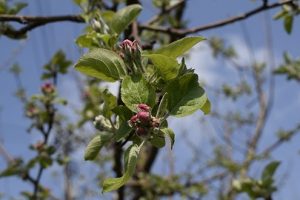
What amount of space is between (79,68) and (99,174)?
556 cm

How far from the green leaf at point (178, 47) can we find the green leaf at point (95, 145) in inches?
9.4

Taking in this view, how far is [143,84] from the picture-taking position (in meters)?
0.78

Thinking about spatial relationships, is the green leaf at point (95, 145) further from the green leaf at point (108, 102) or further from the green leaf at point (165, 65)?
the green leaf at point (165, 65)

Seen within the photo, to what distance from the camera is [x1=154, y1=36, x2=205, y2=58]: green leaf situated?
0.78 meters

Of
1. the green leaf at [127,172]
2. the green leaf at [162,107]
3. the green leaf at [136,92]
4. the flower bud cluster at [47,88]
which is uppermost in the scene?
the flower bud cluster at [47,88]

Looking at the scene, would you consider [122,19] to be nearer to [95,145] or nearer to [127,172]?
[95,145]

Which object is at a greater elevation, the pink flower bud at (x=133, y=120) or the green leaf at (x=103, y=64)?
the green leaf at (x=103, y=64)

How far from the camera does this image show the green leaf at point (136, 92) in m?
0.78

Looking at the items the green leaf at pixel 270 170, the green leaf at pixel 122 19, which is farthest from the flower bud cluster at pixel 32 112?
the green leaf at pixel 122 19

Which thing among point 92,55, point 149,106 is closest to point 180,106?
point 149,106

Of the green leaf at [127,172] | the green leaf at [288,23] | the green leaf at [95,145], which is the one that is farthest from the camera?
the green leaf at [288,23]

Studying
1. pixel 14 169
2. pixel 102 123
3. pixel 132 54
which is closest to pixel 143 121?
pixel 132 54

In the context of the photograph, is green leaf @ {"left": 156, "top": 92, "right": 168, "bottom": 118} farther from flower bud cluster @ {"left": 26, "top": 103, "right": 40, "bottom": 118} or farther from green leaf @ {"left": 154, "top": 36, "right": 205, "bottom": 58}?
flower bud cluster @ {"left": 26, "top": 103, "right": 40, "bottom": 118}

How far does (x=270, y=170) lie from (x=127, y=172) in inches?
36.0
